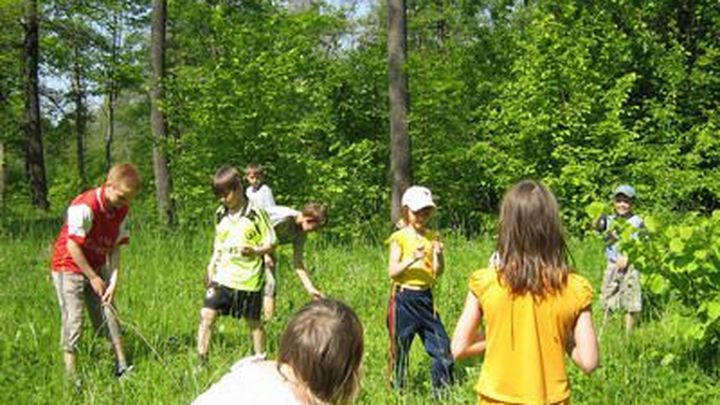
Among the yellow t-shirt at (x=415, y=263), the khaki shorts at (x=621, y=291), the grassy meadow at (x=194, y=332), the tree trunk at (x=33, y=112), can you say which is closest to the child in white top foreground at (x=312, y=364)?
the grassy meadow at (x=194, y=332)

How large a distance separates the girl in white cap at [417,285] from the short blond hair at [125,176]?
6.06 feet

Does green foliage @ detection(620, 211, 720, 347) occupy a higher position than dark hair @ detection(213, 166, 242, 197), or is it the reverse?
dark hair @ detection(213, 166, 242, 197)

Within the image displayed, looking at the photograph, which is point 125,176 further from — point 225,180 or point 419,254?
point 419,254

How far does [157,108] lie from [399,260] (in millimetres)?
10110

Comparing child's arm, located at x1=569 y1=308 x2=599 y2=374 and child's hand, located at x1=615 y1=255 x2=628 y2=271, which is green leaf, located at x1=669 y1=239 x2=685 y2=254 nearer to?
child's arm, located at x1=569 y1=308 x2=599 y2=374

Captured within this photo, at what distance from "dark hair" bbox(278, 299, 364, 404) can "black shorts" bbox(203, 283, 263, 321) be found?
353 centimetres

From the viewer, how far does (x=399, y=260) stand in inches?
209

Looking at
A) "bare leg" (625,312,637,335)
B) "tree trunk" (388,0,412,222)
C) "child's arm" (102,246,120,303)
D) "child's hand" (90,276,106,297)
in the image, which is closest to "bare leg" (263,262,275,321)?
"child's arm" (102,246,120,303)

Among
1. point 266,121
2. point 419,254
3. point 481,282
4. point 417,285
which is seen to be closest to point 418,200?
point 419,254

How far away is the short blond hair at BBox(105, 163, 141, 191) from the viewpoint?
5.30 meters

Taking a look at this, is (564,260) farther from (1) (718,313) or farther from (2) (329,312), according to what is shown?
(1) (718,313)

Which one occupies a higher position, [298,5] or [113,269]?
[298,5]

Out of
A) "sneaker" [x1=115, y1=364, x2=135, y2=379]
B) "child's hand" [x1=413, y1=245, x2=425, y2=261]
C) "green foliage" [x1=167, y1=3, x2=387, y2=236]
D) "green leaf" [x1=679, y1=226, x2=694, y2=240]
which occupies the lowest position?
"sneaker" [x1=115, y1=364, x2=135, y2=379]

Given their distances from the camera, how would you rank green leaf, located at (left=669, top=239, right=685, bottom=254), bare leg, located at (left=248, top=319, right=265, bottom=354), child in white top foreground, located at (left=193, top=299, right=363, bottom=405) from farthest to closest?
Answer: bare leg, located at (left=248, top=319, right=265, bottom=354)
green leaf, located at (left=669, top=239, right=685, bottom=254)
child in white top foreground, located at (left=193, top=299, right=363, bottom=405)
